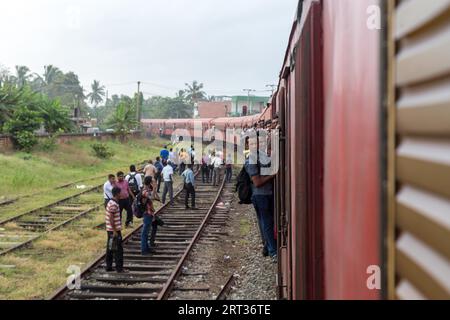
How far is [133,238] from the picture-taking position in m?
12.2

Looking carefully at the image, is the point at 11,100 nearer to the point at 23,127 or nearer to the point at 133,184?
the point at 23,127

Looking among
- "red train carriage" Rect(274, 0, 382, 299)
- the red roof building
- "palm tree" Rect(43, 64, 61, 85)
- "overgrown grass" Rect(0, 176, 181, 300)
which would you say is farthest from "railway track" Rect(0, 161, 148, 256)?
"palm tree" Rect(43, 64, 61, 85)

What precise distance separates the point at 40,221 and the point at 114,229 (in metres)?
6.00

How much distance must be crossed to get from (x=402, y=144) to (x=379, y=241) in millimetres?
285

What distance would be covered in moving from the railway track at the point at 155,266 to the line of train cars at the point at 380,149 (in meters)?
5.80

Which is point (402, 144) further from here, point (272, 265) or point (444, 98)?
point (272, 265)

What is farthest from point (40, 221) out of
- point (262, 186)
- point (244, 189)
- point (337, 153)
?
point (337, 153)

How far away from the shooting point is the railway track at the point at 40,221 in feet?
39.0

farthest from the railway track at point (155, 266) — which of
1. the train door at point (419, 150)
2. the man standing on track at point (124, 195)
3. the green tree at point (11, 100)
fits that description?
the green tree at point (11, 100)

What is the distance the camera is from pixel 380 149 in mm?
1430

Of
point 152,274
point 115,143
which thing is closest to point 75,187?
point 152,274

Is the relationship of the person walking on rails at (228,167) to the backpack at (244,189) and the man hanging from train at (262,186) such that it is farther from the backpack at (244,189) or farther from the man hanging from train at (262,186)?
the man hanging from train at (262,186)

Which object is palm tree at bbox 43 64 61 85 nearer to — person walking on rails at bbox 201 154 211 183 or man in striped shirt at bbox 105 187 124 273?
person walking on rails at bbox 201 154 211 183
